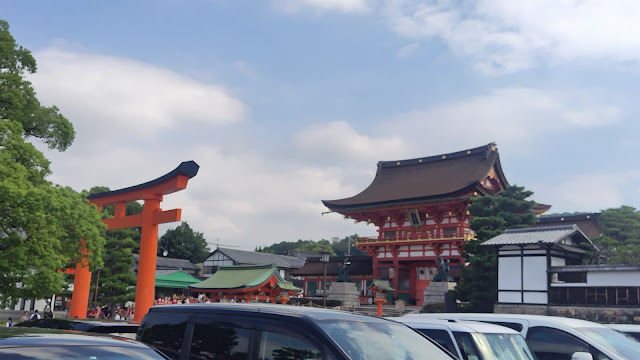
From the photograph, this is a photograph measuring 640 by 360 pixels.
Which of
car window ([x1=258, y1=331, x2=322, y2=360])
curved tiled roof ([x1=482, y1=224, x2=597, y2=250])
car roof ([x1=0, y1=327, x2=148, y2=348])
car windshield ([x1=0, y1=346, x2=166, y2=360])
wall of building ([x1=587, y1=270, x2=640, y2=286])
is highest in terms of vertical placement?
curved tiled roof ([x1=482, y1=224, x2=597, y2=250])

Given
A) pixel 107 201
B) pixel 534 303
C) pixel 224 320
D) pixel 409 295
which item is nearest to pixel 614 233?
pixel 409 295

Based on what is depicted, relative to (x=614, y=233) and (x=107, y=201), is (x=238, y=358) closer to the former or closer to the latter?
(x=107, y=201)

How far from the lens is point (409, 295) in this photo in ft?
129

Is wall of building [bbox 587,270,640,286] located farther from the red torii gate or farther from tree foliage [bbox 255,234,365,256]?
tree foliage [bbox 255,234,365,256]

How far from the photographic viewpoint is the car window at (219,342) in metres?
5.07

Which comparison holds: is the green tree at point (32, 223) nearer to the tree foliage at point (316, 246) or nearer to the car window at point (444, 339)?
the car window at point (444, 339)

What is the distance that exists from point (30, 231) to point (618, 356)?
14.4 meters

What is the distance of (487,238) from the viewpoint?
26.0m

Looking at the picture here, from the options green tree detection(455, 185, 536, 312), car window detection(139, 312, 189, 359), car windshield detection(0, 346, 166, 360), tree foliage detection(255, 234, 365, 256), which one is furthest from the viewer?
tree foliage detection(255, 234, 365, 256)

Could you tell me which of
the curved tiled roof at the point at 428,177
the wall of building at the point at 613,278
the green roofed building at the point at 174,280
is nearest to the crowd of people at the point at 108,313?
the green roofed building at the point at 174,280

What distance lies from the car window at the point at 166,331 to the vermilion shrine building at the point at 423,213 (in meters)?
30.9

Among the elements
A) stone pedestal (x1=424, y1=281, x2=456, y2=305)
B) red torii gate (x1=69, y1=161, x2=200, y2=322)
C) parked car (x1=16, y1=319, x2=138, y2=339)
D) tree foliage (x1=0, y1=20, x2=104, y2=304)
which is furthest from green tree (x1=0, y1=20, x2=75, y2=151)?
stone pedestal (x1=424, y1=281, x2=456, y2=305)

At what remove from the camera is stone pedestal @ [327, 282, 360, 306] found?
1481 inches

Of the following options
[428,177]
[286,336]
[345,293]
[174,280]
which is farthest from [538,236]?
[174,280]
